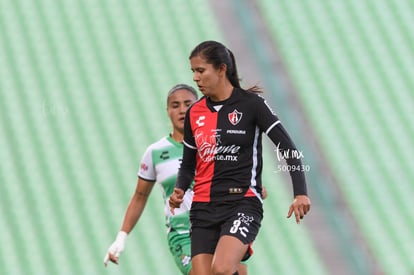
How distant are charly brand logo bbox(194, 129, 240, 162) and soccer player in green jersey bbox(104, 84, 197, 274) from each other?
1008 millimetres

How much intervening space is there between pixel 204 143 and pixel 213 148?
76mm

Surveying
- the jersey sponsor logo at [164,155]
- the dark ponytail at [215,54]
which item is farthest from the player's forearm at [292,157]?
the jersey sponsor logo at [164,155]

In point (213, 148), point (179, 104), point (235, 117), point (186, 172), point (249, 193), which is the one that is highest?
point (179, 104)

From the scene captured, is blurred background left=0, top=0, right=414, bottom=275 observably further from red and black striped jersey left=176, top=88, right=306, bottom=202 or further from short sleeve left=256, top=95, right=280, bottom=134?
short sleeve left=256, top=95, right=280, bottom=134

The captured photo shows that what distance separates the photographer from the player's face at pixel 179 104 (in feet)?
22.7

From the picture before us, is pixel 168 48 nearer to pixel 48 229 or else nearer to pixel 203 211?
pixel 48 229

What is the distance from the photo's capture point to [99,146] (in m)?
11.7

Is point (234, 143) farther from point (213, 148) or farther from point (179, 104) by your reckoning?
point (179, 104)

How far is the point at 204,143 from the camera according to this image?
19.3 ft

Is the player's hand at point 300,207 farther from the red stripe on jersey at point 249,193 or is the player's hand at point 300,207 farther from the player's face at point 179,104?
the player's face at point 179,104

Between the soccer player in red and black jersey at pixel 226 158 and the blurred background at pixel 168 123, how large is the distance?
4570 mm

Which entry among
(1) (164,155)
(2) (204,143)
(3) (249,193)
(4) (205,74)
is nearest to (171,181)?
(1) (164,155)

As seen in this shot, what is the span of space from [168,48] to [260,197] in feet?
23.8

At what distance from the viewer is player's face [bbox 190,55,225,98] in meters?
5.80
